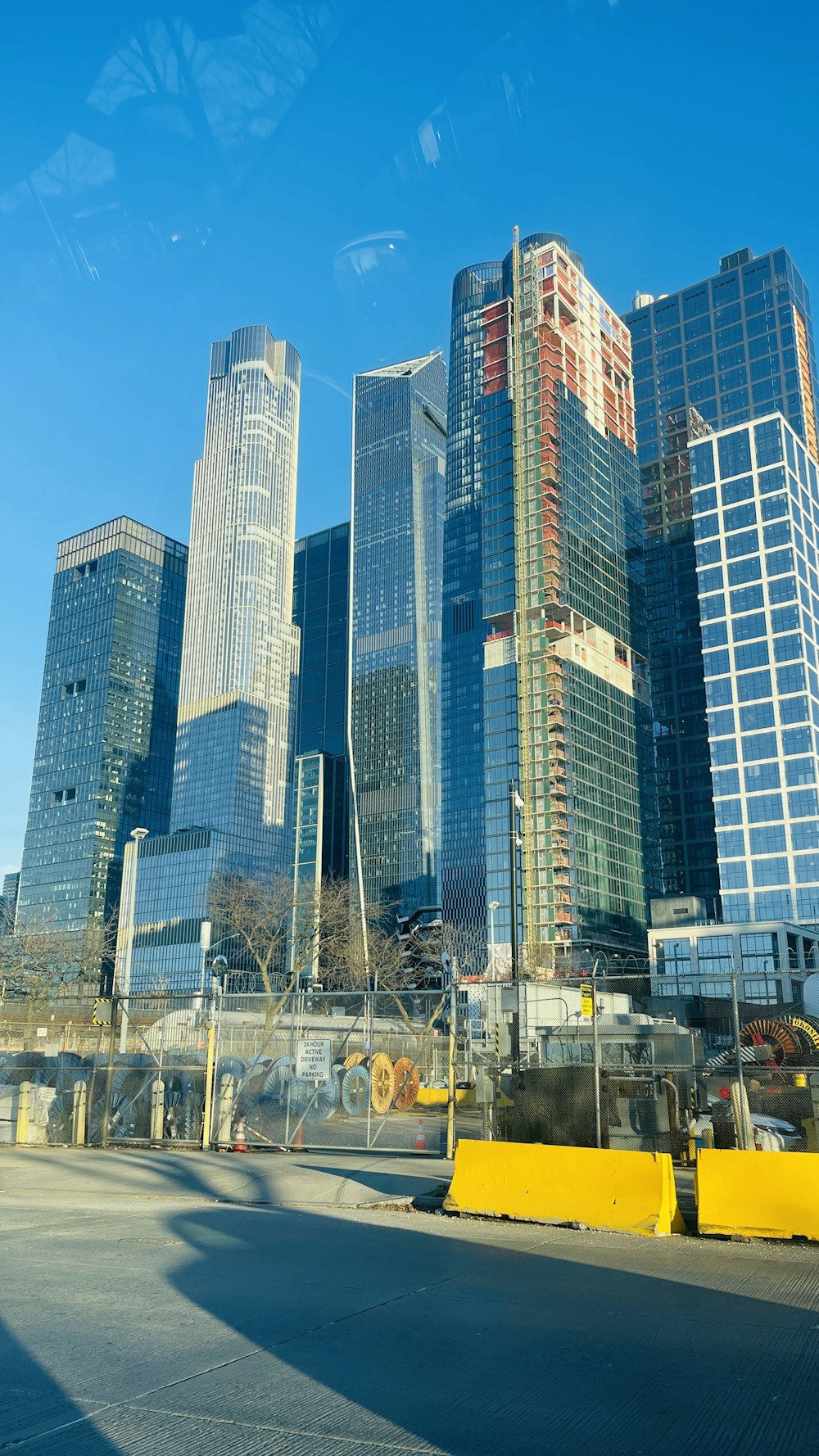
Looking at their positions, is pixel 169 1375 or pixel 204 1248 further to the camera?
pixel 204 1248

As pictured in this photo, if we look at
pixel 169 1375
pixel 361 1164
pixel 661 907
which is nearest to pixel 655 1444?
pixel 169 1375

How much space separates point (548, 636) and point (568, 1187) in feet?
453

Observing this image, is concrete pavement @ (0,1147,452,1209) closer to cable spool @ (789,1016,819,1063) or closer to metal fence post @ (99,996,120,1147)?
metal fence post @ (99,996,120,1147)

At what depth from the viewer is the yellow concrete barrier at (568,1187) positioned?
1312cm

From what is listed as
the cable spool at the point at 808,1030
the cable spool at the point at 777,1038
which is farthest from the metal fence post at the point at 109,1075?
the cable spool at the point at 808,1030

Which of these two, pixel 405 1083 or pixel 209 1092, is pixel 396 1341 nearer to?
pixel 209 1092

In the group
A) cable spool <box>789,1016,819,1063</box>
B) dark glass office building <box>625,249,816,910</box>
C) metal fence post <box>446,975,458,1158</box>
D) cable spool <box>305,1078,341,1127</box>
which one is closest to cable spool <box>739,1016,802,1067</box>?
cable spool <box>789,1016,819,1063</box>

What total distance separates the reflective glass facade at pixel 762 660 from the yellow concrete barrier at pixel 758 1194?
129 m

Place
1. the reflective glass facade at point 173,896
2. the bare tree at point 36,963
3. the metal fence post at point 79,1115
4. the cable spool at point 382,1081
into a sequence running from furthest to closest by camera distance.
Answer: the reflective glass facade at point 173,896 → the bare tree at point 36,963 → the cable spool at point 382,1081 → the metal fence post at point 79,1115

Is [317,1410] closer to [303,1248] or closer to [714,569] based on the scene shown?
[303,1248]

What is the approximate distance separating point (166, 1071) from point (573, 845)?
122m

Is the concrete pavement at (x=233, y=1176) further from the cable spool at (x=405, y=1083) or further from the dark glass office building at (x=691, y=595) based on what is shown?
the dark glass office building at (x=691, y=595)

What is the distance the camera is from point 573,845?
143375 mm

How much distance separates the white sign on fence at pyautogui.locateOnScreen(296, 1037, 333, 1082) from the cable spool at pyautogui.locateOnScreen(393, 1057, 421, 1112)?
3121mm
